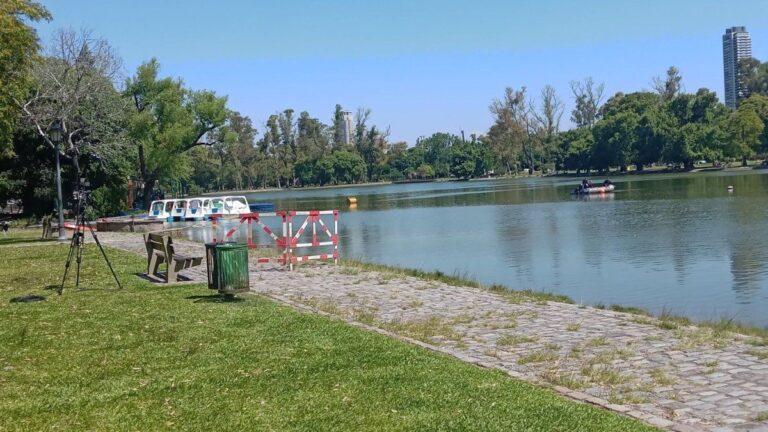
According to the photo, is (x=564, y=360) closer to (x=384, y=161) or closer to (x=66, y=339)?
(x=66, y=339)

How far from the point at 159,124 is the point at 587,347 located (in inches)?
2046

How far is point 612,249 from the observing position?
79.3 feet

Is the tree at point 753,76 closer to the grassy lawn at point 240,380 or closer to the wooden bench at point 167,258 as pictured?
the wooden bench at point 167,258

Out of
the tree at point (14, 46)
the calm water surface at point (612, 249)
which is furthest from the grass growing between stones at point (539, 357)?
the tree at point (14, 46)

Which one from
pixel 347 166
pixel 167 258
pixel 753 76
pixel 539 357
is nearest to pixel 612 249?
pixel 167 258

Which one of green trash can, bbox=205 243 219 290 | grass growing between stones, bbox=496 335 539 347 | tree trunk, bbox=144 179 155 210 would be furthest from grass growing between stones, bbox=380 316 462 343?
tree trunk, bbox=144 179 155 210

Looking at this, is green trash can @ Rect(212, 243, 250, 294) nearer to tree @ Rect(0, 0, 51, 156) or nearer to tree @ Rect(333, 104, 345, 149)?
tree @ Rect(0, 0, 51, 156)

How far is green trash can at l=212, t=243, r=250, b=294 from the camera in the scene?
1138 cm

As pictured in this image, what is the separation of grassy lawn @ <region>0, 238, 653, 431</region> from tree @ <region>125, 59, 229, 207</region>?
150ft

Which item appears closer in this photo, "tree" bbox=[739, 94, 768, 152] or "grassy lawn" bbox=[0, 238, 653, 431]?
"grassy lawn" bbox=[0, 238, 653, 431]

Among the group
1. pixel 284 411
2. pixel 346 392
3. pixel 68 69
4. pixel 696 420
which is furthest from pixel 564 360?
pixel 68 69

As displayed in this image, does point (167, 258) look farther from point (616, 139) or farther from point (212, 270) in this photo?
point (616, 139)

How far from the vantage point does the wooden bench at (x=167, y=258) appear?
14422 millimetres

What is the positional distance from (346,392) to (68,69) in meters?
38.1
